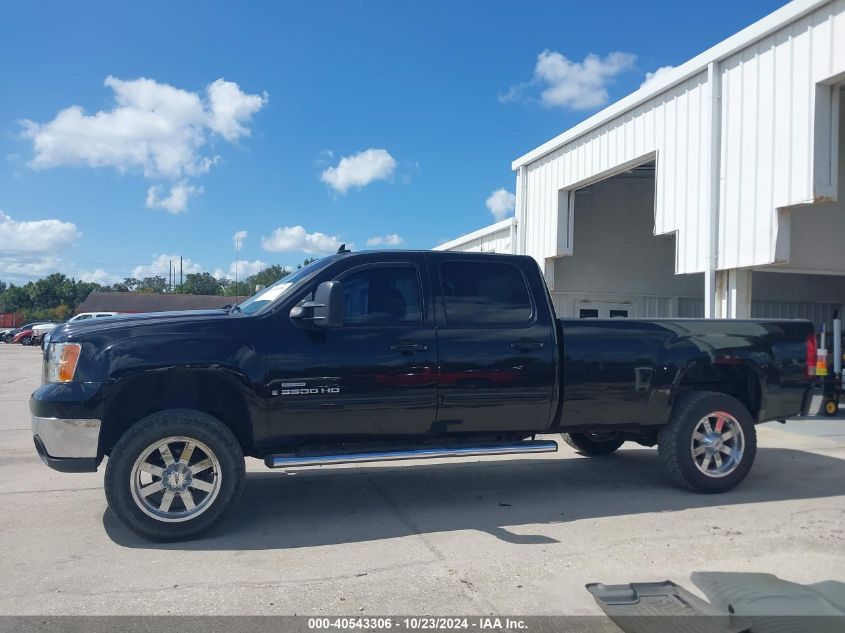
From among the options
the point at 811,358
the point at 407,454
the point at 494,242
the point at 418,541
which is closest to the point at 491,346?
the point at 407,454

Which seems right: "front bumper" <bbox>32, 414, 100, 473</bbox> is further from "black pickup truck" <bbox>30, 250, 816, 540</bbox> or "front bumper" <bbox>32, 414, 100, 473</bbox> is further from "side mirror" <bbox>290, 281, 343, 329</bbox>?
"side mirror" <bbox>290, 281, 343, 329</bbox>

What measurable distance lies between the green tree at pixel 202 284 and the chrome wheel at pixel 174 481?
9220cm

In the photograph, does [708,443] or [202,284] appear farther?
Result: [202,284]

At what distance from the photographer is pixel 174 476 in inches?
195

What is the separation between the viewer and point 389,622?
12.1ft

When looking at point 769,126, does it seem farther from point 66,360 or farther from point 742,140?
point 66,360

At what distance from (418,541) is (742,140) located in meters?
8.84

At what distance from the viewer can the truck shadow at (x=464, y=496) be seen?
520 cm

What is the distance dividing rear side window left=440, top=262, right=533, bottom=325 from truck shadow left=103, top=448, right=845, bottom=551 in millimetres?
1619

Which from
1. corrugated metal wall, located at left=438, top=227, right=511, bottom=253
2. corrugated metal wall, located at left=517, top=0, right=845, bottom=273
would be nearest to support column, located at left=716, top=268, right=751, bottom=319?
corrugated metal wall, located at left=517, top=0, right=845, bottom=273

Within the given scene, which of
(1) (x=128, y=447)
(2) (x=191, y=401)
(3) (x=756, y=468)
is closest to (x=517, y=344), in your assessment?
(2) (x=191, y=401)

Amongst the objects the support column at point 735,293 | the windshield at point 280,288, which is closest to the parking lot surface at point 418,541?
the windshield at point 280,288

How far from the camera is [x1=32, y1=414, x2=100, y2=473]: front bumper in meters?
→ 4.81

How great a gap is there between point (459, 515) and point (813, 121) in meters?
7.68
